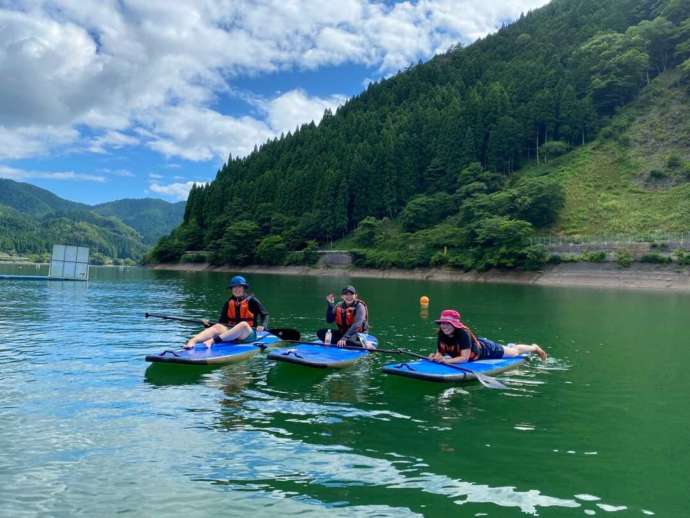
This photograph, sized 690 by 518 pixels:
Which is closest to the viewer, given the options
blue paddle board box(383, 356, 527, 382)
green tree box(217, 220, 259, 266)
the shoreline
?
blue paddle board box(383, 356, 527, 382)

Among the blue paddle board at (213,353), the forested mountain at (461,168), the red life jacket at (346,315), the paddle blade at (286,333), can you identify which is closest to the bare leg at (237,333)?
the blue paddle board at (213,353)

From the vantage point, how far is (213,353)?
48.5 ft

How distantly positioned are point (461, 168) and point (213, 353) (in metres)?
92.8

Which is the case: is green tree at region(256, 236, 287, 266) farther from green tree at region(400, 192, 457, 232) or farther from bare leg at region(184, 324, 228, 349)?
bare leg at region(184, 324, 228, 349)

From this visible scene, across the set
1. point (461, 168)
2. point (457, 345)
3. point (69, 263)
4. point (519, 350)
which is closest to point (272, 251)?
point (461, 168)

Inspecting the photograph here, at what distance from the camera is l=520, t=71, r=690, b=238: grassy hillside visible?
7200 centimetres

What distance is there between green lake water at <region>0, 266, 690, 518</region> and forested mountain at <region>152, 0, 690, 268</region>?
5796 cm

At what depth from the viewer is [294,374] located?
1459cm

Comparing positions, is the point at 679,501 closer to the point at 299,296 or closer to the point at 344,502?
the point at 344,502

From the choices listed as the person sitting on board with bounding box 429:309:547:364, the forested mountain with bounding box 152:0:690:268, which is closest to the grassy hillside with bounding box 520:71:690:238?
the forested mountain with bounding box 152:0:690:268

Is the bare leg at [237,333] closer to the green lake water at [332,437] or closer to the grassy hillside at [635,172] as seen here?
the green lake water at [332,437]

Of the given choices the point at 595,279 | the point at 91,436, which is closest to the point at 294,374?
the point at 91,436

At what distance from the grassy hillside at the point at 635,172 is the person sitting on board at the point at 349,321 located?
60.9 m

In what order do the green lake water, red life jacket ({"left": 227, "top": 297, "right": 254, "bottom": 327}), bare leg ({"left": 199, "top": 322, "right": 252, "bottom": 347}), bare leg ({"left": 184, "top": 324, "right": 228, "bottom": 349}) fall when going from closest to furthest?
the green lake water
bare leg ({"left": 184, "top": 324, "right": 228, "bottom": 349})
bare leg ({"left": 199, "top": 322, "right": 252, "bottom": 347})
red life jacket ({"left": 227, "top": 297, "right": 254, "bottom": 327})
